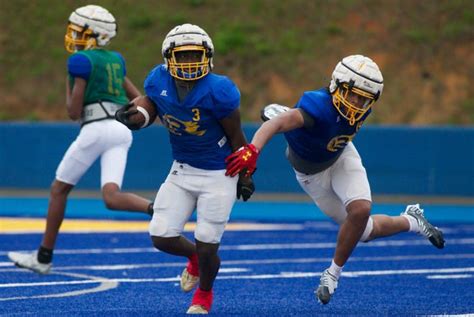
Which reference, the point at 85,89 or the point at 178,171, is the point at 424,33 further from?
the point at 178,171

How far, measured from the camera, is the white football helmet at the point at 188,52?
24.0 feet

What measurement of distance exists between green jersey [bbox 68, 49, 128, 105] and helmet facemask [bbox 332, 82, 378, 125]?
9.28ft

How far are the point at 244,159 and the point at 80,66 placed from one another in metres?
3.07

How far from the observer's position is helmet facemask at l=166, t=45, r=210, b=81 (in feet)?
24.0

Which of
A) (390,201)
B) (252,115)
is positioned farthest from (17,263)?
(252,115)

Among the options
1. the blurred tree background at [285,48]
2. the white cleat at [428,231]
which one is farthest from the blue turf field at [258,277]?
the blurred tree background at [285,48]

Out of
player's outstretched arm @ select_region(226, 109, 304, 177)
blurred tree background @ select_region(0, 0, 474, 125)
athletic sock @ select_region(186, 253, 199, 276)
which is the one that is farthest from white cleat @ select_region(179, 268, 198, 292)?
blurred tree background @ select_region(0, 0, 474, 125)

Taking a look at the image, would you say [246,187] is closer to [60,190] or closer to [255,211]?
[60,190]

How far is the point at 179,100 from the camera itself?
7402 millimetres

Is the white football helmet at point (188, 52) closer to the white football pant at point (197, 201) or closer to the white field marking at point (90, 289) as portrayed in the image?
the white football pant at point (197, 201)

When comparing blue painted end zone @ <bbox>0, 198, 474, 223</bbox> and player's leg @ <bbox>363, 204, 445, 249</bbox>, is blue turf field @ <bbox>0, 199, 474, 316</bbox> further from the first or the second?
blue painted end zone @ <bbox>0, 198, 474, 223</bbox>

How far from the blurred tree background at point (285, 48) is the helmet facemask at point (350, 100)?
1552cm

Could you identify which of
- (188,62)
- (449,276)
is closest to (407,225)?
(449,276)

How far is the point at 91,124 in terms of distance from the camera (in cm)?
998
